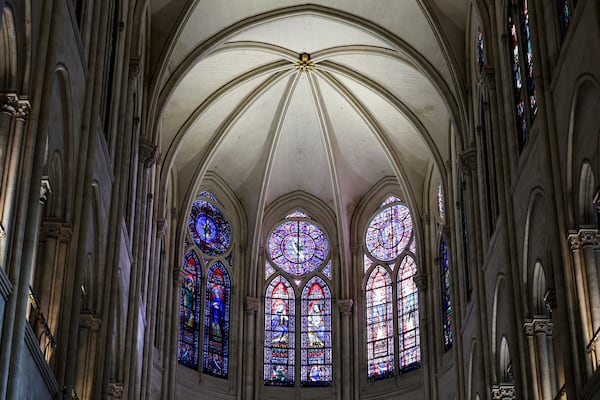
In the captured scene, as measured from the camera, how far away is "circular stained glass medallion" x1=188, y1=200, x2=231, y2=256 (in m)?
34.2

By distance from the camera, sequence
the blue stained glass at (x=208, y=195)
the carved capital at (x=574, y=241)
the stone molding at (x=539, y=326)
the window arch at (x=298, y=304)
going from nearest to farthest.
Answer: the carved capital at (x=574, y=241) < the stone molding at (x=539, y=326) < the window arch at (x=298, y=304) < the blue stained glass at (x=208, y=195)

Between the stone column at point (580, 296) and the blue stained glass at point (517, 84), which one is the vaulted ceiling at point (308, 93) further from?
the stone column at point (580, 296)

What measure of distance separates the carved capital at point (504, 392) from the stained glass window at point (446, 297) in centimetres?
654

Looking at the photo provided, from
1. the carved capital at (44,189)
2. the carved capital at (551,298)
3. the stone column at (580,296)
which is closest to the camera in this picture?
the carved capital at (44,189)

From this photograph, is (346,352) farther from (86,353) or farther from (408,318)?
(86,353)

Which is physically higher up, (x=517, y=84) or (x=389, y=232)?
(x=389, y=232)


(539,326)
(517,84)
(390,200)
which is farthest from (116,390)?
(390,200)

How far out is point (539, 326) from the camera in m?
19.7

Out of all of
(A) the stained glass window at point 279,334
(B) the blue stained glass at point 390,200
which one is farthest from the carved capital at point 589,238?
(B) the blue stained glass at point 390,200

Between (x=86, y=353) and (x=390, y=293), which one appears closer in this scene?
(x=86, y=353)

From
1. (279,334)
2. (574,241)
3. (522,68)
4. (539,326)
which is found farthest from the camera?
(279,334)

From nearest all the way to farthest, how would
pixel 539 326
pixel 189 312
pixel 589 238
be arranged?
pixel 589 238
pixel 539 326
pixel 189 312

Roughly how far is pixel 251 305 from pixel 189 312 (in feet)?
6.89

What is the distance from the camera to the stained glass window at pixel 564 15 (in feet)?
56.9
